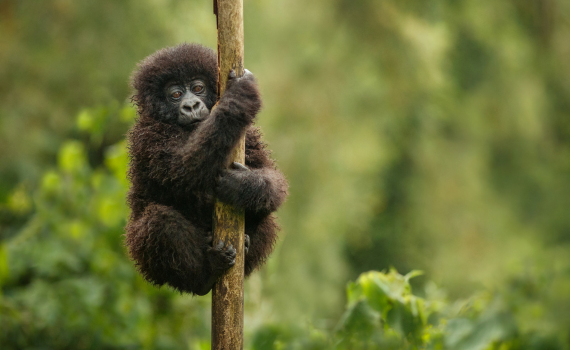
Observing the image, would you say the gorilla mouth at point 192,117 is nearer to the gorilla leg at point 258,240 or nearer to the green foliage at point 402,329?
the gorilla leg at point 258,240

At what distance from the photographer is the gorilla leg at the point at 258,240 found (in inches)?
123

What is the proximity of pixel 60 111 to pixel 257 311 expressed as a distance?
305 centimetres

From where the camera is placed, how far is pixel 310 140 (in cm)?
545

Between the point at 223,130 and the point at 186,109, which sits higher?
the point at 186,109

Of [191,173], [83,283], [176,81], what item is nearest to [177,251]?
[191,173]

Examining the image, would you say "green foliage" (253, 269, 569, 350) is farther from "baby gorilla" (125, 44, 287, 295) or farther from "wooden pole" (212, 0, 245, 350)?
"baby gorilla" (125, 44, 287, 295)

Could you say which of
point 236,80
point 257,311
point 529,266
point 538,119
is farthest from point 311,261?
point 236,80

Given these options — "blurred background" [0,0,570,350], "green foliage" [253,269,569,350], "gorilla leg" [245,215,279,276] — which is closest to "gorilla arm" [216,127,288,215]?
"gorilla leg" [245,215,279,276]

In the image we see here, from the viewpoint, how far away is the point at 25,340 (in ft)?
15.7

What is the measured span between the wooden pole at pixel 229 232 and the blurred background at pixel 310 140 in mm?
1933

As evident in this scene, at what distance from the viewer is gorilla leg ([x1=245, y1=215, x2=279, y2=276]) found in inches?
123

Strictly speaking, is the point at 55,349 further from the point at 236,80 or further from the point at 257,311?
the point at 236,80

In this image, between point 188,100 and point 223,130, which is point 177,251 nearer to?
point 223,130

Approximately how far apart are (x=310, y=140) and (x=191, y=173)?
2.75m
